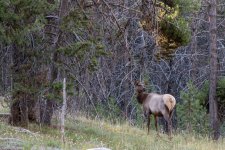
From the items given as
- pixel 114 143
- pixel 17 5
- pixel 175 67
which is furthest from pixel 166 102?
pixel 175 67

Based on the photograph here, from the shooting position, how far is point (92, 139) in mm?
12570

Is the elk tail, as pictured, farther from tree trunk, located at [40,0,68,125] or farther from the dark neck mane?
tree trunk, located at [40,0,68,125]

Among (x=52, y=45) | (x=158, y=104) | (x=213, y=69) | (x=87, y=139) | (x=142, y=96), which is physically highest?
(x=52, y=45)

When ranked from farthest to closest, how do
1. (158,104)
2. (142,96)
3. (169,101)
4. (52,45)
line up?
(142,96), (158,104), (169,101), (52,45)

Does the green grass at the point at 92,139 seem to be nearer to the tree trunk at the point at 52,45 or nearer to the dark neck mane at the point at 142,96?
the tree trunk at the point at 52,45

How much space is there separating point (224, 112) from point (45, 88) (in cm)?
1498

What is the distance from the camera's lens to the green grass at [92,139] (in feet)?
35.0

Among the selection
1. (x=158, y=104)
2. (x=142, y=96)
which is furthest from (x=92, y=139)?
(x=142, y=96)

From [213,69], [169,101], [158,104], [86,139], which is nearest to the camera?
[86,139]

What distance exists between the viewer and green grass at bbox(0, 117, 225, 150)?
10681 millimetres

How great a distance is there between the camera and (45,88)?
1248cm

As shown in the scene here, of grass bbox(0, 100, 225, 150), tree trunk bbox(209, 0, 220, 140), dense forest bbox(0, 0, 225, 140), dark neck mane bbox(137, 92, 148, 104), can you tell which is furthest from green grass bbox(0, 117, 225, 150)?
tree trunk bbox(209, 0, 220, 140)

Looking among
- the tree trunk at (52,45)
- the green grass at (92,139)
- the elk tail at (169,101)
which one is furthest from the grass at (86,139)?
the elk tail at (169,101)

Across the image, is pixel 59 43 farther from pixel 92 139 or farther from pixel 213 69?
pixel 213 69
